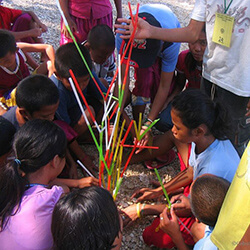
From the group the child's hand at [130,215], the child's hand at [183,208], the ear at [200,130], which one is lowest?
the child's hand at [130,215]

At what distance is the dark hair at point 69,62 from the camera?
1.72m

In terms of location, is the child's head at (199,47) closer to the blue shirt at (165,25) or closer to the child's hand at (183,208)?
the blue shirt at (165,25)

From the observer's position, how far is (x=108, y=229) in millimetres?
965

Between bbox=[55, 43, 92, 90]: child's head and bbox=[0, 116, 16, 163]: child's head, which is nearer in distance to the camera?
bbox=[0, 116, 16, 163]: child's head

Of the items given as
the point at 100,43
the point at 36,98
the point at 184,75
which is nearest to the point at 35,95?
the point at 36,98

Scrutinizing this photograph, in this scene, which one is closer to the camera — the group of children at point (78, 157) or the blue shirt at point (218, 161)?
the group of children at point (78, 157)

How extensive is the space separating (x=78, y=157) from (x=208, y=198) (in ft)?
3.32

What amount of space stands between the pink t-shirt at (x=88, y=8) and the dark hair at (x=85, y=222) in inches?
68.2

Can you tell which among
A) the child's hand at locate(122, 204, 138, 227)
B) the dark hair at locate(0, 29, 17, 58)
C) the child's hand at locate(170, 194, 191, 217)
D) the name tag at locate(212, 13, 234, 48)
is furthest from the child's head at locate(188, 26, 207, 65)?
the dark hair at locate(0, 29, 17, 58)

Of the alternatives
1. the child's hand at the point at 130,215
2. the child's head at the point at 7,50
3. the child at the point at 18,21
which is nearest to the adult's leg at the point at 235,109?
the child's hand at the point at 130,215

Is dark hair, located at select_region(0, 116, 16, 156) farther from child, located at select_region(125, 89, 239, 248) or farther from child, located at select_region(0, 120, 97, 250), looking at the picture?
child, located at select_region(125, 89, 239, 248)

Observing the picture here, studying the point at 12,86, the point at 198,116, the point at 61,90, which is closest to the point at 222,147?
the point at 198,116

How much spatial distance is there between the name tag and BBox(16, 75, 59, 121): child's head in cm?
92

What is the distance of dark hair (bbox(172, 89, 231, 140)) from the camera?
139 centimetres
